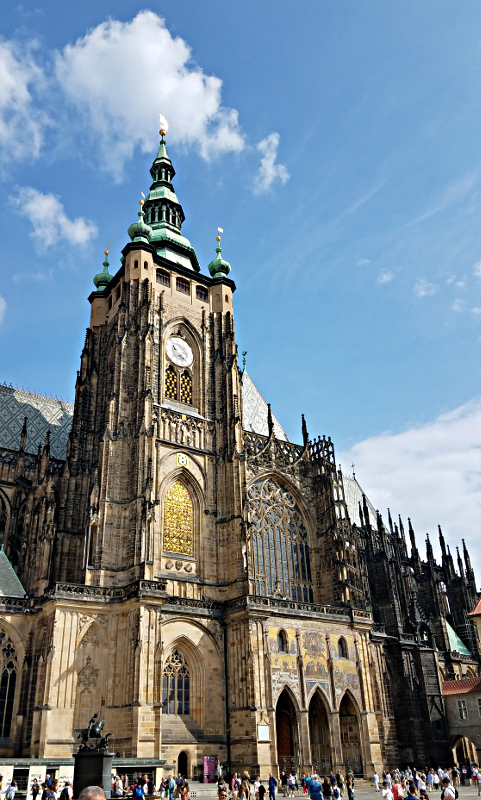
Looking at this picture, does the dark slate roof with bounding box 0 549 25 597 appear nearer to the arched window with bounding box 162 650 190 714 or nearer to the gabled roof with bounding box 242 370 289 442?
the arched window with bounding box 162 650 190 714

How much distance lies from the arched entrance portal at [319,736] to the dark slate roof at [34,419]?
21715mm

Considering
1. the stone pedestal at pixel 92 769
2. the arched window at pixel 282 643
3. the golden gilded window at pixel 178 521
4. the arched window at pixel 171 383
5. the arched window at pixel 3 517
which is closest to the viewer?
the stone pedestal at pixel 92 769

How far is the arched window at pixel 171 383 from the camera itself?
125ft

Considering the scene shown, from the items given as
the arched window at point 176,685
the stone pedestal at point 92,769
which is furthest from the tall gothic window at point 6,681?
the stone pedestal at point 92,769

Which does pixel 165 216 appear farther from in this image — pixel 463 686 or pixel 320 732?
pixel 463 686

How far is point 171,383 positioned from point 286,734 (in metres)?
18.9

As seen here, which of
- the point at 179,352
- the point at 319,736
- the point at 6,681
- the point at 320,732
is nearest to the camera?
the point at 6,681

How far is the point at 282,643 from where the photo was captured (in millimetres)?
33156

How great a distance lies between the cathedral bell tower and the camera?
32.5 metres

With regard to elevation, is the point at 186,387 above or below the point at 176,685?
above

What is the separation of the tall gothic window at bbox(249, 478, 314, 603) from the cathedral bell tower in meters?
2.50

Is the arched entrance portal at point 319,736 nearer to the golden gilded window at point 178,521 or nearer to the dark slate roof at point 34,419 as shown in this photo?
the golden gilded window at point 178,521

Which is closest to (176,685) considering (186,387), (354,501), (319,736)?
(319,736)

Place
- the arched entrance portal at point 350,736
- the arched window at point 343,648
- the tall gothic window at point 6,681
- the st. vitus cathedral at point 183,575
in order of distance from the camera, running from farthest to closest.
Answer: the arched window at point 343,648 → the arched entrance portal at point 350,736 → the st. vitus cathedral at point 183,575 → the tall gothic window at point 6,681
